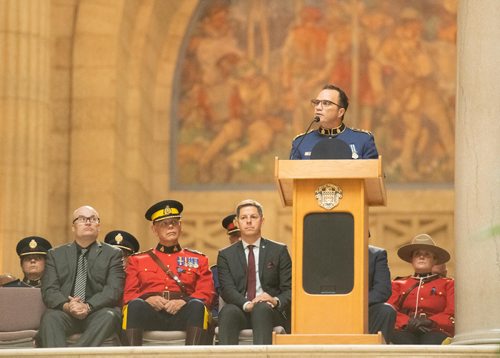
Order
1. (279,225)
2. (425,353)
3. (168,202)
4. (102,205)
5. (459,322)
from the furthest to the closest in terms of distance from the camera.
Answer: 1. (279,225)
2. (102,205)
3. (168,202)
4. (459,322)
5. (425,353)

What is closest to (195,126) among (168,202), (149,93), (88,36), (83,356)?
(149,93)

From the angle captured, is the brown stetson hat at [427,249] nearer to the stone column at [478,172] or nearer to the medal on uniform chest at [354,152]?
the stone column at [478,172]

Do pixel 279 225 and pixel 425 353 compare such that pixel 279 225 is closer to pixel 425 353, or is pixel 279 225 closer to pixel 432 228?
pixel 432 228

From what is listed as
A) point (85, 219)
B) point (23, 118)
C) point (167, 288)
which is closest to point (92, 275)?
point (85, 219)

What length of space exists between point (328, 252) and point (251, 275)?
1326mm

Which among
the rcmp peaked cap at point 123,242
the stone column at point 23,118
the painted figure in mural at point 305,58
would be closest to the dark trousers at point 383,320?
the rcmp peaked cap at point 123,242

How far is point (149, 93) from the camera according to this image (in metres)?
22.5

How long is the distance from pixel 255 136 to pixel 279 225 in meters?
1.30

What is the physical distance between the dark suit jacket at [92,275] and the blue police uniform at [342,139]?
6.09ft

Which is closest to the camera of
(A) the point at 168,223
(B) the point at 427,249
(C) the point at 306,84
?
(A) the point at 168,223

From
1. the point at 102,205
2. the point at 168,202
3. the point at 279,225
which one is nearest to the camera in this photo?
the point at 168,202

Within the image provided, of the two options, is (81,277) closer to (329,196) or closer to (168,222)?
(168,222)

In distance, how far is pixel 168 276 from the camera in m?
13.0

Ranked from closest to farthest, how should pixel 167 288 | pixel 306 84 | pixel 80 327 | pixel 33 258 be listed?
pixel 80 327 → pixel 167 288 → pixel 33 258 → pixel 306 84
